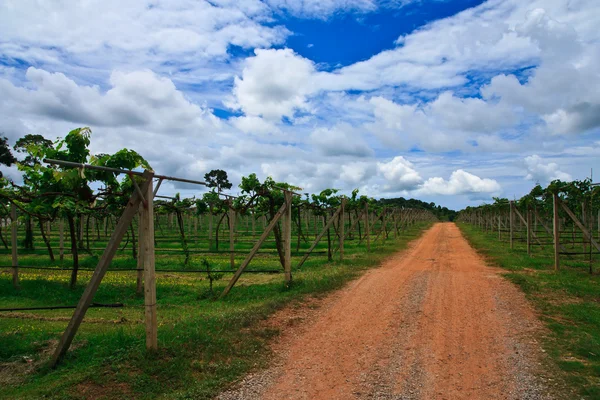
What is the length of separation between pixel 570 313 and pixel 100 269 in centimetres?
835

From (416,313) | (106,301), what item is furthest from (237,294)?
(416,313)

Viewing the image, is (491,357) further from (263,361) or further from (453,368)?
(263,361)

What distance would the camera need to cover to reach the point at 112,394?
4.33 m

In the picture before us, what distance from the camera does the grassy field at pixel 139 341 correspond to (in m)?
4.54

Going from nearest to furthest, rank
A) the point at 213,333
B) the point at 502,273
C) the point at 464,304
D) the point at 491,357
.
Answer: the point at 491,357 < the point at 213,333 < the point at 464,304 < the point at 502,273

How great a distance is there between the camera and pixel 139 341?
5648 millimetres

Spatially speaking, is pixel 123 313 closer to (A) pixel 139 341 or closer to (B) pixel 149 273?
(A) pixel 139 341

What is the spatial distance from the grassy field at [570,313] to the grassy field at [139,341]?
4047mm

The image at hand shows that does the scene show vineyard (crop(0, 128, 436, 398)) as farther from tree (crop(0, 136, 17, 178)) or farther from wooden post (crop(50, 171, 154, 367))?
tree (crop(0, 136, 17, 178))

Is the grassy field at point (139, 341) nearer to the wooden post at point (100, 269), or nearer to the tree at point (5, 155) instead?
the wooden post at point (100, 269)

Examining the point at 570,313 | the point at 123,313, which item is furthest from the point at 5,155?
the point at 570,313

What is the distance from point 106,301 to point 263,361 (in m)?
6.23

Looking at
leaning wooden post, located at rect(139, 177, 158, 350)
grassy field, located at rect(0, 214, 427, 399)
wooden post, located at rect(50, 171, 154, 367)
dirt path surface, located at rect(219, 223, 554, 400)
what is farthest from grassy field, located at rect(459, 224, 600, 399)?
wooden post, located at rect(50, 171, 154, 367)

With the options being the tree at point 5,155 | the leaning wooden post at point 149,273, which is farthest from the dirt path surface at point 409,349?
the tree at point 5,155
